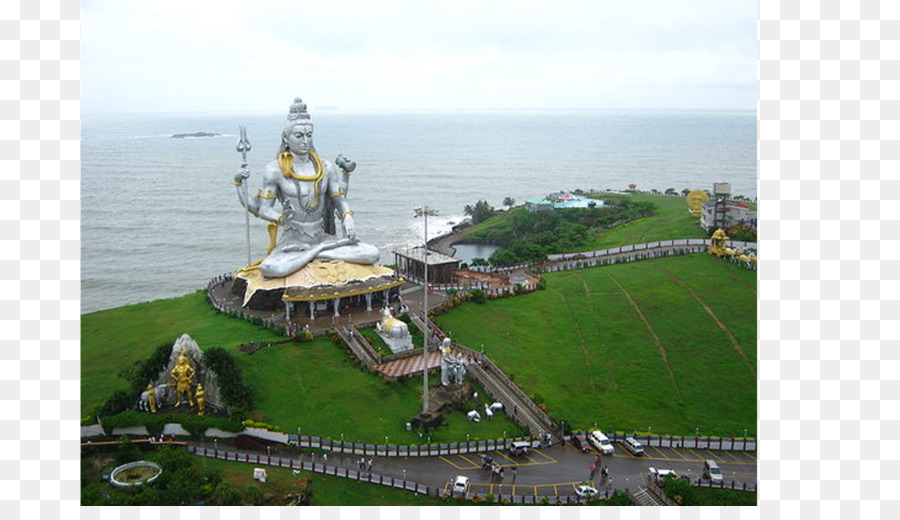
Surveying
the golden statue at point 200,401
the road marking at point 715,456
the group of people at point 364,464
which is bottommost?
the road marking at point 715,456

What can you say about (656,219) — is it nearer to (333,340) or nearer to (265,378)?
(333,340)

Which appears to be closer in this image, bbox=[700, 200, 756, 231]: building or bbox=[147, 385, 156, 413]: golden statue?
bbox=[147, 385, 156, 413]: golden statue

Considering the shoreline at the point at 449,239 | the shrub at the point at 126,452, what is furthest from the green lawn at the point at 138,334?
the shoreline at the point at 449,239

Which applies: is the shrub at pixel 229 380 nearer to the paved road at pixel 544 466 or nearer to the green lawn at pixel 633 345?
the paved road at pixel 544 466

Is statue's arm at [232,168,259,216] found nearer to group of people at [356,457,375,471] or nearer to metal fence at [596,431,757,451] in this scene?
group of people at [356,457,375,471]

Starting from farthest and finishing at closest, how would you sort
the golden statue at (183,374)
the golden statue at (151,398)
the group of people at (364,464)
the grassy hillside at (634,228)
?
the grassy hillside at (634,228), the golden statue at (183,374), the golden statue at (151,398), the group of people at (364,464)

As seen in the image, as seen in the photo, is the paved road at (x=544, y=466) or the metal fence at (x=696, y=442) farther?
the metal fence at (x=696, y=442)

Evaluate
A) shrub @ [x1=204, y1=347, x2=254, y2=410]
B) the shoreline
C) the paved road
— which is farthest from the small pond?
the shoreline
